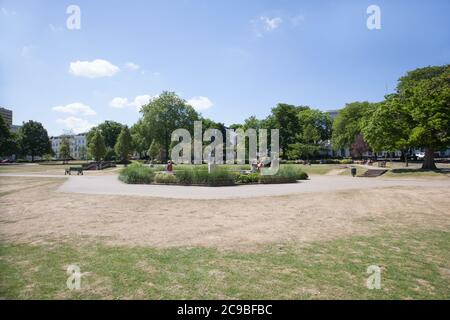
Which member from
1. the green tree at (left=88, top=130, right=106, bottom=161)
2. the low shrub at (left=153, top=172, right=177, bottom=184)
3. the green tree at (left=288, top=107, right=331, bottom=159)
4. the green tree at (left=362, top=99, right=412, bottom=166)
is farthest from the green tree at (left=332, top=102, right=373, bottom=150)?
the low shrub at (left=153, top=172, right=177, bottom=184)

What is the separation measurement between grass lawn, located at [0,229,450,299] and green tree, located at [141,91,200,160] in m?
60.9

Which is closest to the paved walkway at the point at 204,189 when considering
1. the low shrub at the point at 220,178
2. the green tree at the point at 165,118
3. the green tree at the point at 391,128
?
the low shrub at the point at 220,178

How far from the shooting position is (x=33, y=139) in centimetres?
8256

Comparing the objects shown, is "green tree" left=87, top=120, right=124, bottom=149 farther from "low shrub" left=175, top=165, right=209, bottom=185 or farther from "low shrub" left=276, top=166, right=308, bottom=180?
"low shrub" left=276, top=166, right=308, bottom=180

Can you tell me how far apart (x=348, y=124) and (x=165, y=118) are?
42.2m

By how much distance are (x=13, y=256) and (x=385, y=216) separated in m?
11.5

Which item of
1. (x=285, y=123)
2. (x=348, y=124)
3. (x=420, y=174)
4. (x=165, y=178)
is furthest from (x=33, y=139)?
(x=420, y=174)

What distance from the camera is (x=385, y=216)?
11000mm

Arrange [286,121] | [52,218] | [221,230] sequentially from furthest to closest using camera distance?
[286,121] < [52,218] < [221,230]

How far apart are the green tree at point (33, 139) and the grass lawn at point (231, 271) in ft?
294
